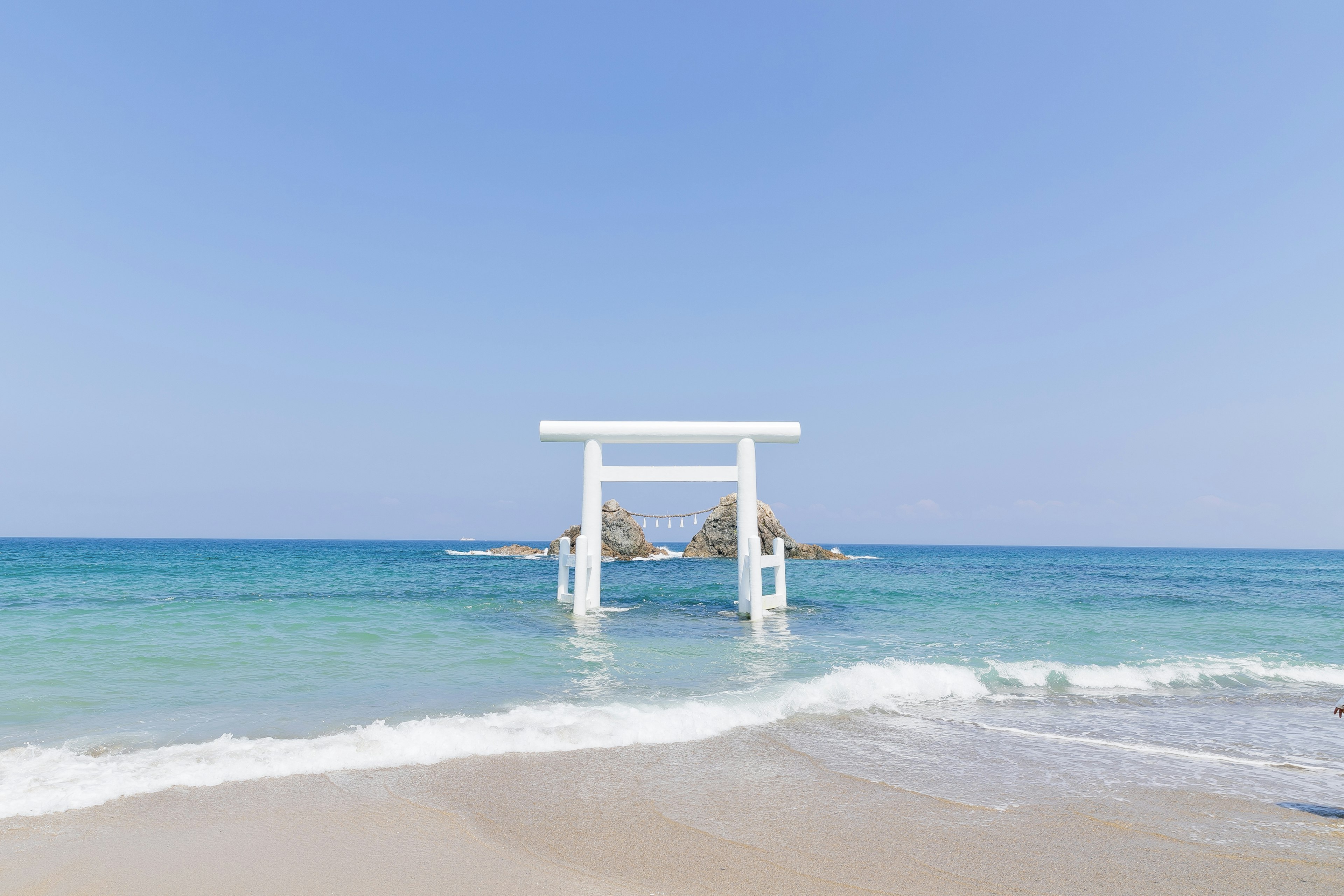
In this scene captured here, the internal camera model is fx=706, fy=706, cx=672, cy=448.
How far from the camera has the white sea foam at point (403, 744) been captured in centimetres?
→ 406

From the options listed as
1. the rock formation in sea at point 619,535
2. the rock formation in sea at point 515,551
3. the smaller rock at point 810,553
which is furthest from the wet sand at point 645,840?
the rock formation in sea at point 515,551

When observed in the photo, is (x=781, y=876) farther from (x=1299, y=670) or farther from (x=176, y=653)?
(x=1299, y=670)

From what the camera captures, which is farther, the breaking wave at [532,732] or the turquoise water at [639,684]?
the turquoise water at [639,684]

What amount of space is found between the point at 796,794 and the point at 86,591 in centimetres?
2037

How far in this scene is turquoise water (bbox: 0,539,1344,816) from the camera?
4.77 meters

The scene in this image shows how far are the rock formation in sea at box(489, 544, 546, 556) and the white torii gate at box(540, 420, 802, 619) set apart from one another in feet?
123

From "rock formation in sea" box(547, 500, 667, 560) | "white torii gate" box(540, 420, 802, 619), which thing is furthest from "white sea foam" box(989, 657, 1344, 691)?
"rock formation in sea" box(547, 500, 667, 560)

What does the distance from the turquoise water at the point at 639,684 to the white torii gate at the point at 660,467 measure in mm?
1269

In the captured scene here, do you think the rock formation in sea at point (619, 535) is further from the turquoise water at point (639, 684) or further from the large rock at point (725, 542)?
the turquoise water at point (639, 684)

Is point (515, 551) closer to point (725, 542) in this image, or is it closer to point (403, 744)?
point (725, 542)

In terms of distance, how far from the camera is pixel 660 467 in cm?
1311

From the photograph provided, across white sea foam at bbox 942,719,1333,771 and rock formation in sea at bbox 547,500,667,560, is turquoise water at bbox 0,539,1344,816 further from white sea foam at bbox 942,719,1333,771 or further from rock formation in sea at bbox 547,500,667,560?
rock formation in sea at bbox 547,500,667,560

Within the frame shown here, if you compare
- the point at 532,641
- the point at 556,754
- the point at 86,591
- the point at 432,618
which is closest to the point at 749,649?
the point at 532,641

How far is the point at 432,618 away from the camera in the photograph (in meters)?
12.2
